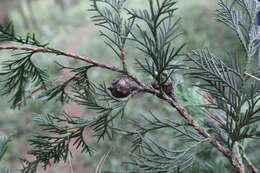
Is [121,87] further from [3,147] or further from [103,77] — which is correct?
[103,77]

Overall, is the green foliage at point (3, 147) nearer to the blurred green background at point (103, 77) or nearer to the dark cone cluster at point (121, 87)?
the dark cone cluster at point (121, 87)

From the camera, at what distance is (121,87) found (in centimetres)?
51

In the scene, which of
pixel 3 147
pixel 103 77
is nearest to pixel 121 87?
pixel 3 147

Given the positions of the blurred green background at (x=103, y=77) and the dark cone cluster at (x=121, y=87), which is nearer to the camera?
the dark cone cluster at (x=121, y=87)

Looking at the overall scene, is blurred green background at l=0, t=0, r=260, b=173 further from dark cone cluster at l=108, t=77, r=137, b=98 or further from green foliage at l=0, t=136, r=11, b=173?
green foliage at l=0, t=136, r=11, b=173

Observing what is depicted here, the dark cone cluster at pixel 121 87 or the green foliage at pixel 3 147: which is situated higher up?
the dark cone cluster at pixel 121 87

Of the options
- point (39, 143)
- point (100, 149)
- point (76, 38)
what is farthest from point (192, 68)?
point (76, 38)

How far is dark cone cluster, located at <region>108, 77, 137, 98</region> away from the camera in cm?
51

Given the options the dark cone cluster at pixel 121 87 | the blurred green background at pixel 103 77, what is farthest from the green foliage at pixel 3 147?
the blurred green background at pixel 103 77

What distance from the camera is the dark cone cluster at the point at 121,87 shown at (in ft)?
1.66

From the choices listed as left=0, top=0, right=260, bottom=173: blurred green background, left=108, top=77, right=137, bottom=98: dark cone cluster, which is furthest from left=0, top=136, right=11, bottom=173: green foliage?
left=0, top=0, right=260, bottom=173: blurred green background

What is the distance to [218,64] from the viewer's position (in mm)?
487

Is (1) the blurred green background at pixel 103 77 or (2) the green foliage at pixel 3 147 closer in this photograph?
(2) the green foliage at pixel 3 147

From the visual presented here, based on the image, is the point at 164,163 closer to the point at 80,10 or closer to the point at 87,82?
the point at 87,82
